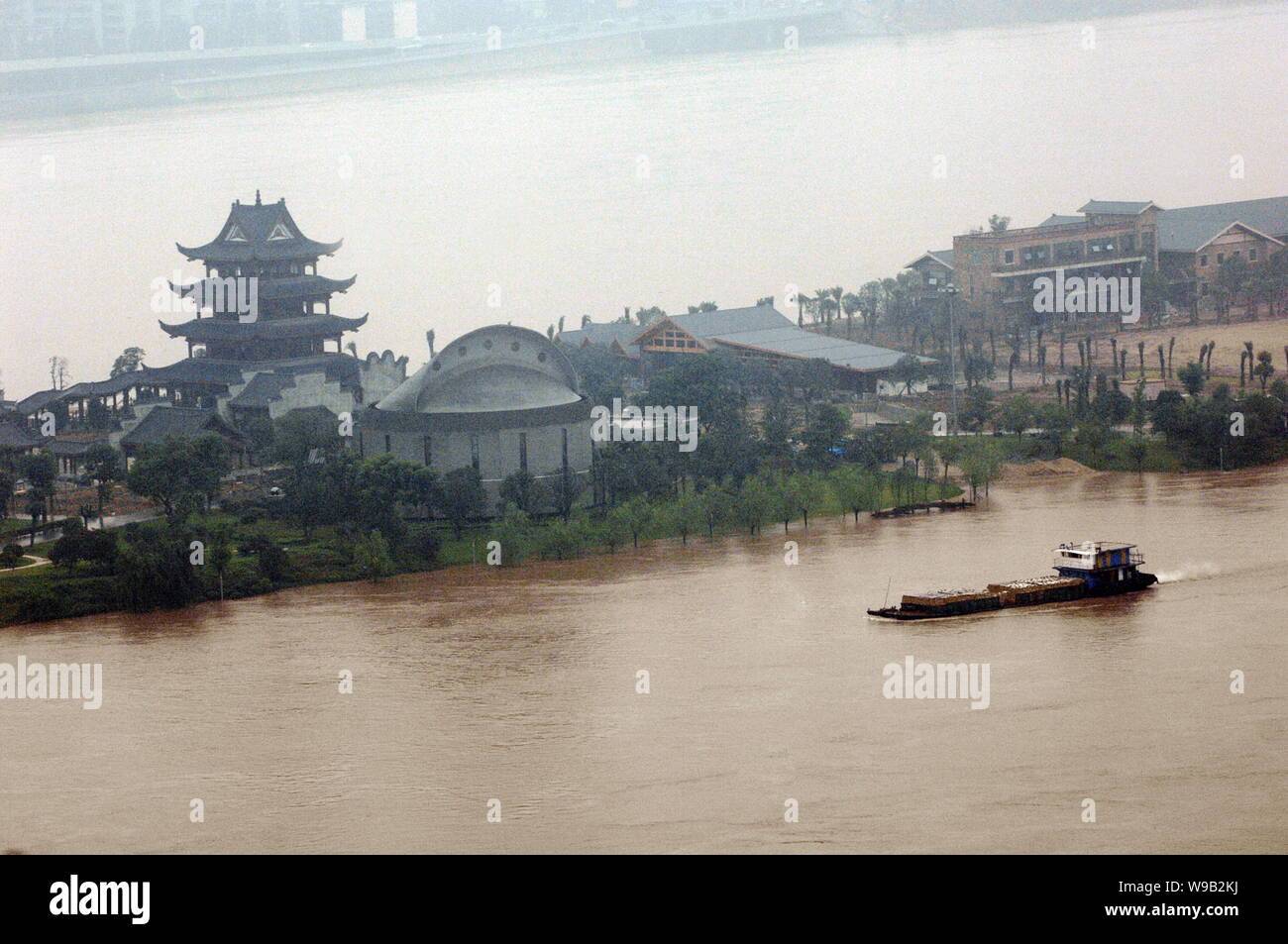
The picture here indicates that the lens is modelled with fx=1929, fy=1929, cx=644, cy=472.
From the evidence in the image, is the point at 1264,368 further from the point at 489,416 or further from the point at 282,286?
the point at 282,286

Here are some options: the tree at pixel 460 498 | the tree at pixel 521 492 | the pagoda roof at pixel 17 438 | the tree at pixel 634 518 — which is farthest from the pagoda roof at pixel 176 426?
the tree at pixel 634 518

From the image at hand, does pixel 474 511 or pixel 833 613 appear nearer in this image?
pixel 833 613

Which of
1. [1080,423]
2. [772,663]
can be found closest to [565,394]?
[1080,423]

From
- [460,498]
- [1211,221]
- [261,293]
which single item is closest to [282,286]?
[261,293]

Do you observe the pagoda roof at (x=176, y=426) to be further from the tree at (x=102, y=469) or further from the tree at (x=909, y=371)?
the tree at (x=909, y=371)

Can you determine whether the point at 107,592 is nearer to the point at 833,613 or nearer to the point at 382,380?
the point at 833,613

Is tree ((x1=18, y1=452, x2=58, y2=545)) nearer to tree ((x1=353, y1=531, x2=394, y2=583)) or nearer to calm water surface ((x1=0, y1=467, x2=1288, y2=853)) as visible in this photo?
calm water surface ((x1=0, y1=467, x2=1288, y2=853))

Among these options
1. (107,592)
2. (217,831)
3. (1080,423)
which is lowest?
(217,831)
